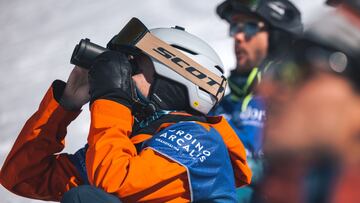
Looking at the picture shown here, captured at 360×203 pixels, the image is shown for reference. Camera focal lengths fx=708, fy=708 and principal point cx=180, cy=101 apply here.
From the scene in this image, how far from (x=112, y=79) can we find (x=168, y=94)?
0.99 feet

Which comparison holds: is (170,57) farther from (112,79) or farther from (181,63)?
(112,79)

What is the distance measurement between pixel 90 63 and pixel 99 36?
412 cm

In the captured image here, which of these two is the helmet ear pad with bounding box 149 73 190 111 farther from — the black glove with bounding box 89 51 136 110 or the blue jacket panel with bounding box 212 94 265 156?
the blue jacket panel with bounding box 212 94 265 156

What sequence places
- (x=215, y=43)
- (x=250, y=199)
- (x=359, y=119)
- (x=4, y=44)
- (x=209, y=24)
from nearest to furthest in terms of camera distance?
1. (x=359, y=119)
2. (x=250, y=199)
3. (x=215, y=43)
4. (x=209, y=24)
5. (x=4, y=44)

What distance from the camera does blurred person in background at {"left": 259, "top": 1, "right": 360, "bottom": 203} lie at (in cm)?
114

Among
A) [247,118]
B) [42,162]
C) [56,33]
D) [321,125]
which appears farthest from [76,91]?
[56,33]

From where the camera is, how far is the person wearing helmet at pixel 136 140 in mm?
2740

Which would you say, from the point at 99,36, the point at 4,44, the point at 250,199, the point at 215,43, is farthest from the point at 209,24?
the point at 250,199

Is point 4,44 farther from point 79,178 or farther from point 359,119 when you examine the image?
point 359,119

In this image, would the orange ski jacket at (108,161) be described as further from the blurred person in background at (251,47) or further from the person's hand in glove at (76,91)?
the blurred person in background at (251,47)

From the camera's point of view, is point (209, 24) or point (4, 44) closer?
point (209, 24)

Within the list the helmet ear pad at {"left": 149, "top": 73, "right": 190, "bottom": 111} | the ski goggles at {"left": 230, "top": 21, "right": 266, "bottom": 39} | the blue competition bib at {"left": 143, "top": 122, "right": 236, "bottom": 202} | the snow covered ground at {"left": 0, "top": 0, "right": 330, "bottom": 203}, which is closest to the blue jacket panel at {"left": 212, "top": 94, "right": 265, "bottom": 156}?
the ski goggles at {"left": 230, "top": 21, "right": 266, "bottom": 39}

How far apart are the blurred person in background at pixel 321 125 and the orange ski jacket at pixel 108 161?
5.05 ft

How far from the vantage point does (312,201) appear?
1.17 metres
